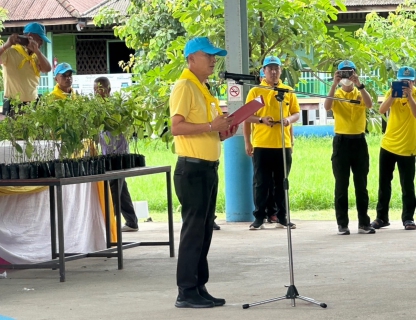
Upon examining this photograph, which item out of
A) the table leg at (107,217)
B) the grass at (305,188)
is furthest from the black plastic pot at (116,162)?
the grass at (305,188)

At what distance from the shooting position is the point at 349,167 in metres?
10.9

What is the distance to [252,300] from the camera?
7207 millimetres

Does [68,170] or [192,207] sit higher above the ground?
[68,170]

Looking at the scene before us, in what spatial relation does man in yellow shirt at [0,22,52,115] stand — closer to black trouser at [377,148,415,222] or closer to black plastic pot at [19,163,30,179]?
black plastic pot at [19,163,30,179]

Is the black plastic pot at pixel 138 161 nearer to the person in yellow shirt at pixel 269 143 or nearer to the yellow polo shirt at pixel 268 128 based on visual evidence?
the person in yellow shirt at pixel 269 143

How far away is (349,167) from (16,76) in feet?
12.5

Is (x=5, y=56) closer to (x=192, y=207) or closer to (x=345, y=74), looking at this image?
(x=345, y=74)

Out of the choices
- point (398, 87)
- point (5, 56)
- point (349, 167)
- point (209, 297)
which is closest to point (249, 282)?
point (209, 297)

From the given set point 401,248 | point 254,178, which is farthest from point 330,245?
point 254,178

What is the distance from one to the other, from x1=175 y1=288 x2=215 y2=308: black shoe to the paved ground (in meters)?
0.08

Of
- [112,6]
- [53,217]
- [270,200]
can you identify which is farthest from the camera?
[112,6]

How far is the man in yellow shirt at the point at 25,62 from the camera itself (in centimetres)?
1125

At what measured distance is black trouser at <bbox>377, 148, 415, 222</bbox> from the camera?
1139 cm

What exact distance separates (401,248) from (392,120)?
2093mm
